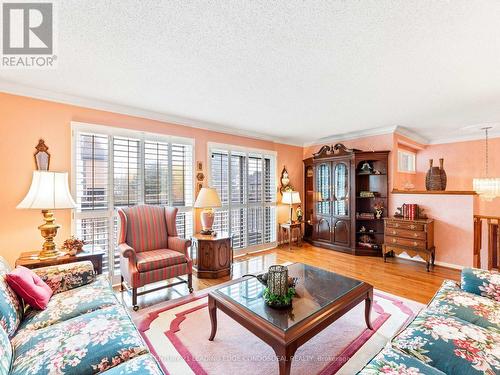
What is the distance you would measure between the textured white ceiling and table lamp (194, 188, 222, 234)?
48.2 inches

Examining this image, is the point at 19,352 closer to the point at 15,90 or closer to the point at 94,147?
the point at 94,147

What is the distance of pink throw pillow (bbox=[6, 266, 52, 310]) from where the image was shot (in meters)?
1.61

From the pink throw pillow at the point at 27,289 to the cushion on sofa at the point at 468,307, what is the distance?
109 inches

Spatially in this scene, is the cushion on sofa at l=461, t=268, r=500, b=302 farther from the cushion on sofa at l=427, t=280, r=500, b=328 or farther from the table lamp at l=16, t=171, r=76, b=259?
the table lamp at l=16, t=171, r=76, b=259

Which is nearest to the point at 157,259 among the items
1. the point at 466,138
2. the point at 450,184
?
the point at 450,184

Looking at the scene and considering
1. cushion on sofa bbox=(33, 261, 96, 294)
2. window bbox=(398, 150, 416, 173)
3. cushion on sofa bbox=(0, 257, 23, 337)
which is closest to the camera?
cushion on sofa bbox=(0, 257, 23, 337)

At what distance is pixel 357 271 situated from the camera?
12.0 ft

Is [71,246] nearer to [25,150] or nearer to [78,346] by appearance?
[25,150]

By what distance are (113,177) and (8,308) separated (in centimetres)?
199

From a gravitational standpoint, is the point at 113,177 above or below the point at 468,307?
above

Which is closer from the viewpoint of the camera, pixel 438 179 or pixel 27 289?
pixel 27 289

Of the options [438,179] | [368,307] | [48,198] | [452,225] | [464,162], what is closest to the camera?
[368,307]

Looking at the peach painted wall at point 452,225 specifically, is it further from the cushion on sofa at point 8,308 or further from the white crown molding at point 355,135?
the cushion on sofa at point 8,308

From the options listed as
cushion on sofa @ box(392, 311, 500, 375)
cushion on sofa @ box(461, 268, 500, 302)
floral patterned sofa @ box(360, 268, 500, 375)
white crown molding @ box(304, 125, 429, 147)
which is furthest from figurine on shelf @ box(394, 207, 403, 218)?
cushion on sofa @ box(392, 311, 500, 375)
